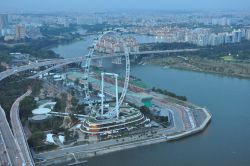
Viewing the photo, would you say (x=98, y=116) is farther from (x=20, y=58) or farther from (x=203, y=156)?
(x=20, y=58)

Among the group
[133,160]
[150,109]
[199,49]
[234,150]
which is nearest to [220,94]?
[150,109]

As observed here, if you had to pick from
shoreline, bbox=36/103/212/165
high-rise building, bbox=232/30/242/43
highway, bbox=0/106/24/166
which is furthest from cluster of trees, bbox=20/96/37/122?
high-rise building, bbox=232/30/242/43

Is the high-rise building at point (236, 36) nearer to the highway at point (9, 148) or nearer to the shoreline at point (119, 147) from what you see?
the shoreline at point (119, 147)

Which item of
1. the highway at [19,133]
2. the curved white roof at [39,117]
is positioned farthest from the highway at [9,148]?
the curved white roof at [39,117]

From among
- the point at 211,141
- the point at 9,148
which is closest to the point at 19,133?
the point at 9,148

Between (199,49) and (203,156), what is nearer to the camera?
(203,156)

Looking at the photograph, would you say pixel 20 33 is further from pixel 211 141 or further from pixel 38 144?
pixel 211 141
